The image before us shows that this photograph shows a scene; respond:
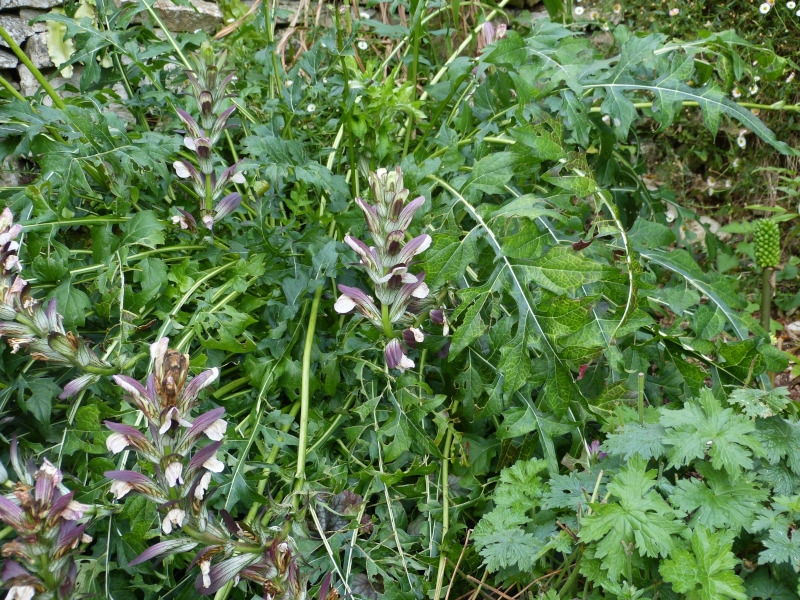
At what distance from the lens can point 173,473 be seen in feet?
3.36

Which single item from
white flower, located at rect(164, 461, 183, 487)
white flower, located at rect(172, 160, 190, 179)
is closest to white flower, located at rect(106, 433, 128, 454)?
white flower, located at rect(164, 461, 183, 487)

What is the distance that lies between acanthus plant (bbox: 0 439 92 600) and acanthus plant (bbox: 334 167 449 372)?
0.66 metres

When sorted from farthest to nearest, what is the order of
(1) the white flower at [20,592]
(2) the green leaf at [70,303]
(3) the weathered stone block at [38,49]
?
(3) the weathered stone block at [38,49]
(2) the green leaf at [70,303]
(1) the white flower at [20,592]

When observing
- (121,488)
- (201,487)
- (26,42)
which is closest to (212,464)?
(201,487)

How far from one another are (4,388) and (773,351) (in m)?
2.10

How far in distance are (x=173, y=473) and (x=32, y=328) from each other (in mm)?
571

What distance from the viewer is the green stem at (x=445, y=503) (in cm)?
140

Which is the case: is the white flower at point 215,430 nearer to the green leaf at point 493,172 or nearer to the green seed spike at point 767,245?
the green leaf at point 493,172

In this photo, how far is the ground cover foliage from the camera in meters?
1.15

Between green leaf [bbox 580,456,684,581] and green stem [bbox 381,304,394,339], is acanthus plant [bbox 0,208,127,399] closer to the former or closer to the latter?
green stem [bbox 381,304,394,339]

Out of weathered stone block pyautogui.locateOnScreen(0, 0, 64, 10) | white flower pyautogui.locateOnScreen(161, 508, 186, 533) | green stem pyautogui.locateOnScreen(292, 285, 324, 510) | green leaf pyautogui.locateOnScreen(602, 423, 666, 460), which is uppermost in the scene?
weathered stone block pyautogui.locateOnScreen(0, 0, 64, 10)

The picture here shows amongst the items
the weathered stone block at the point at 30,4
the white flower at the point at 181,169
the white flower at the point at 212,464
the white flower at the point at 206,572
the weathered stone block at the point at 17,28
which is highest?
the weathered stone block at the point at 30,4

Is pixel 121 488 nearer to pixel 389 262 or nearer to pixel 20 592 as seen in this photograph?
pixel 20 592

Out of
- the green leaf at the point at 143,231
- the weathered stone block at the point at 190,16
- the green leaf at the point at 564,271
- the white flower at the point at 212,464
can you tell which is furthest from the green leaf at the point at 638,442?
the weathered stone block at the point at 190,16
